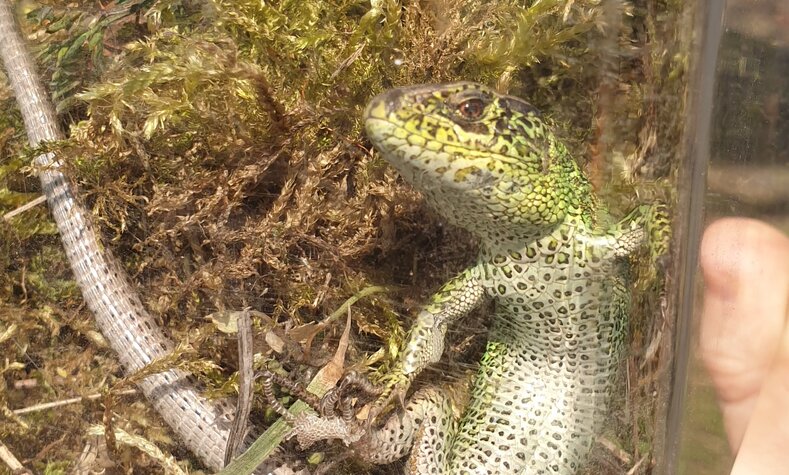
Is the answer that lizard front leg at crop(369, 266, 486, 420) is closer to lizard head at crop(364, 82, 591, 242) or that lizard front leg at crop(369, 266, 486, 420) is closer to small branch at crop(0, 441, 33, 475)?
lizard head at crop(364, 82, 591, 242)

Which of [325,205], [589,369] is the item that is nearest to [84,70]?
[325,205]

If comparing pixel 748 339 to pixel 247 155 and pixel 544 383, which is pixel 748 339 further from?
pixel 247 155

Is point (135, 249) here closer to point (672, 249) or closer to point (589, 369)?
point (589, 369)

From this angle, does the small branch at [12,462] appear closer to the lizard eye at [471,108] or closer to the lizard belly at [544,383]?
the lizard belly at [544,383]

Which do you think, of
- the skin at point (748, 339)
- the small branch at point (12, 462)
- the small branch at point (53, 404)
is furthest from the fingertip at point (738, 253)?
the small branch at point (12, 462)

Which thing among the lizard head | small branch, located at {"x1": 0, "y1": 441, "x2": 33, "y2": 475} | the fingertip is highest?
the lizard head

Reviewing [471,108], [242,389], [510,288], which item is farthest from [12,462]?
[471,108]

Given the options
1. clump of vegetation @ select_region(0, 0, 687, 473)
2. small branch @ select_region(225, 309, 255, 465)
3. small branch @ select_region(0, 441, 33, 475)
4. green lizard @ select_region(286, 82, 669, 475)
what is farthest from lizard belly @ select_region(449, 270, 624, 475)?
small branch @ select_region(0, 441, 33, 475)
